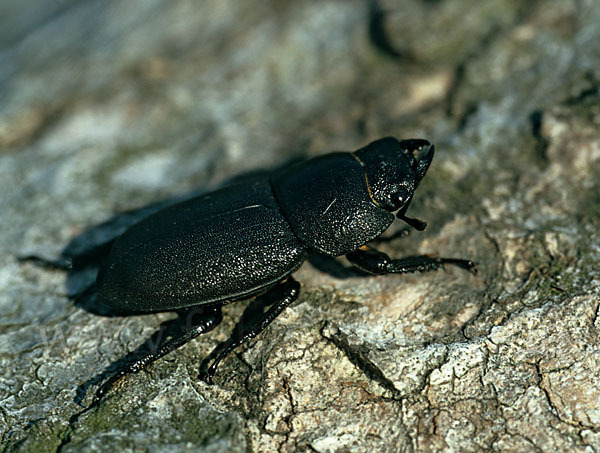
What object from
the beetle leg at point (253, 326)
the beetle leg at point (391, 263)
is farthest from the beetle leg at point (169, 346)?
the beetle leg at point (391, 263)

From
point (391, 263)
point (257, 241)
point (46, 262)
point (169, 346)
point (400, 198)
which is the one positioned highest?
point (46, 262)

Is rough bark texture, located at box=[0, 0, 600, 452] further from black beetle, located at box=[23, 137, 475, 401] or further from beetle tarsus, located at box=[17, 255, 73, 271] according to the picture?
black beetle, located at box=[23, 137, 475, 401]

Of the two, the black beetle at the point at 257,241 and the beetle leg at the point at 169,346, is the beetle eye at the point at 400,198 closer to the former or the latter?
the black beetle at the point at 257,241

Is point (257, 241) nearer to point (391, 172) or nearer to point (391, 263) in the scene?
point (391, 263)

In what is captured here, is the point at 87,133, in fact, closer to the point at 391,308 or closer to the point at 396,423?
the point at 391,308

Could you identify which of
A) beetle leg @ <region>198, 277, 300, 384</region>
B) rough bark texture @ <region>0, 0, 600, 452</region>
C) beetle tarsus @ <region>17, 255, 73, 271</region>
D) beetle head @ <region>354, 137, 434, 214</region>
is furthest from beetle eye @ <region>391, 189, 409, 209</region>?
beetle tarsus @ <region>17, 255, 73, 271</region>

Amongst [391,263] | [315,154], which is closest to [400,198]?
[391,263]

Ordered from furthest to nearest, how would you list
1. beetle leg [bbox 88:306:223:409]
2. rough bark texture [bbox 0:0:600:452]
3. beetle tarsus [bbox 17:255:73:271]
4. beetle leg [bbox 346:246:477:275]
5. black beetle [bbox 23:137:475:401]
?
beetle tarsus [bbox 17:255:73:271] → beetle leg [bbox 346:246:477:275] → black beetle [bbox 23:137:475:401] → beetle leg [bbox 88:306:223:409] → rough bark texture [bbox 0:0:600:452]
